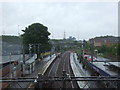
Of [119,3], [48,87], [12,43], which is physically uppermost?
[119,3]

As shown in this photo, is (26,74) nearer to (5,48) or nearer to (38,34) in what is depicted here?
(5,48)

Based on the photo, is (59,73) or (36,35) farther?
(36,35)

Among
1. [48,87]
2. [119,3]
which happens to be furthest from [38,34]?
[48,87]

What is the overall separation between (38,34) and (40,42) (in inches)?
48.4

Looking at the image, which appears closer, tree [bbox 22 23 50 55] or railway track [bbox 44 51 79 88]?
railway track [bbox 44 51 79 88]

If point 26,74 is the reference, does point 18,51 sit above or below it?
above

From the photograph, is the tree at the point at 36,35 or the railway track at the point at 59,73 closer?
the railway track at the point at 59,73

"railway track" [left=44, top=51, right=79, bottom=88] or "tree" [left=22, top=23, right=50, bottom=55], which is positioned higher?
"tree" [left=22, top=23, right=50, bottom=55]

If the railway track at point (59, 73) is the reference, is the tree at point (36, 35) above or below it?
above

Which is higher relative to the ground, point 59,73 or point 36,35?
point 36,35

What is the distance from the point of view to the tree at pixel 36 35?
27281 millimetres

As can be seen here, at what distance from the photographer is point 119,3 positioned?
1091 centimetres

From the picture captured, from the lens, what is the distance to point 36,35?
27844 millimetres

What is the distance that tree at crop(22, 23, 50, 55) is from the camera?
2728 cm
